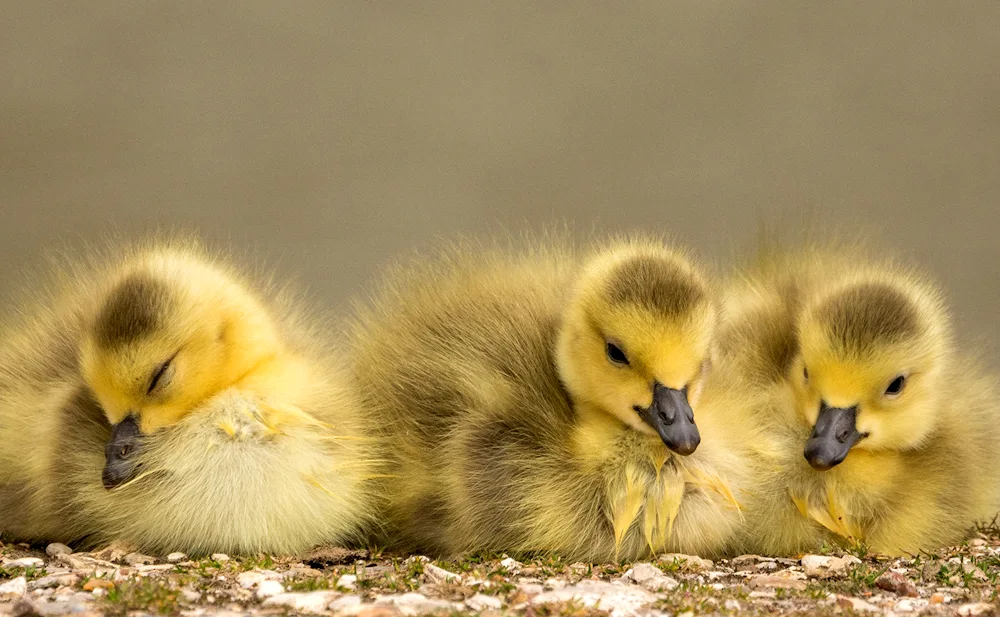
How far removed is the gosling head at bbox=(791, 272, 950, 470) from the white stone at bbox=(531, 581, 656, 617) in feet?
1.46

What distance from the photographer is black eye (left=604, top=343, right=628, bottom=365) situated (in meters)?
1.89

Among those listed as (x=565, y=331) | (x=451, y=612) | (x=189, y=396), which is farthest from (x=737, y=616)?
(x=189, y=396)

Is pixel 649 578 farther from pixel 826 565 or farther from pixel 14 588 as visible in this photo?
pixel 14 588

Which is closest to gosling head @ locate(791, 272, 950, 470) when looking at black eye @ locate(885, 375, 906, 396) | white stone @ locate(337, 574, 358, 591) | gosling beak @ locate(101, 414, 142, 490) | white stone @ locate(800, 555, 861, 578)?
black eye @ locate(885, 375, 906, 396)

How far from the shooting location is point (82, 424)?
6.60 ft

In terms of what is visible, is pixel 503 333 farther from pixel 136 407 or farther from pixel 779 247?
pixel 779 247

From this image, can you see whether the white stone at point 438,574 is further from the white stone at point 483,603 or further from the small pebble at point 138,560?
the small pebble at point 138,560

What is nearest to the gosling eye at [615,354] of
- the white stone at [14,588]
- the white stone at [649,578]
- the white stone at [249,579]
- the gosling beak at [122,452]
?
the white stone at [649,578]

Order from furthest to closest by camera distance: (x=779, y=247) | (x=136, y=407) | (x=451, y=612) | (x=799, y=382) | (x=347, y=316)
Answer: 1. (x=779, y=247)
2. (x=347, y=316)
3. (x=799, y=382)
4. (x=136, y=407)
5. (x=451, y=612)

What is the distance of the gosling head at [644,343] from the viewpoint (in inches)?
72.7

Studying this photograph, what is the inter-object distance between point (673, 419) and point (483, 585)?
391mm

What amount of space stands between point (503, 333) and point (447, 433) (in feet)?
0.66

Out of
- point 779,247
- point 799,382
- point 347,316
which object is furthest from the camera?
point 779,247

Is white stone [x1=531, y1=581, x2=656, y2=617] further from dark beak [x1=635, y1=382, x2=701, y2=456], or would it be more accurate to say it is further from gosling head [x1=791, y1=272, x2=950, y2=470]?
gosling head [x1=791, y1=272, x2=950, y2=470]
